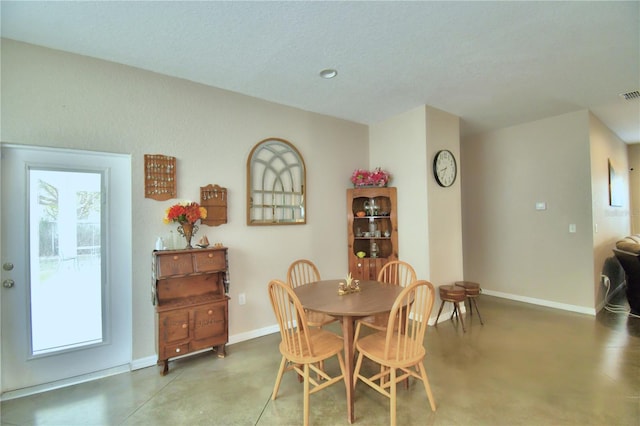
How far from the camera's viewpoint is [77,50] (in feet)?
7.49

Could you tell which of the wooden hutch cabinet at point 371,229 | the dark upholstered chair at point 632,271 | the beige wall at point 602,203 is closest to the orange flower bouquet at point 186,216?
the wooden hutch cabinet at point 371,229

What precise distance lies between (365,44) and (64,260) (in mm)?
3056

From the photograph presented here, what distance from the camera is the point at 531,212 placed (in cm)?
415

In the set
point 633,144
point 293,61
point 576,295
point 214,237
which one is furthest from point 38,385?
point 633,144

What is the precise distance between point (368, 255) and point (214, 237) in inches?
84.4

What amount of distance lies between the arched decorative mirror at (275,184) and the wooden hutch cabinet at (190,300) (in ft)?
2.29

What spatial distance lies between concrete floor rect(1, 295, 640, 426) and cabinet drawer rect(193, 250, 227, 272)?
0.88 meters

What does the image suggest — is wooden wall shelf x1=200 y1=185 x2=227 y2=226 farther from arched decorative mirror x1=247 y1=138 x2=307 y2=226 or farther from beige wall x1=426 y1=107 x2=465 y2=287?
beige wall x1=426 y1=107 x2=465 y2=287

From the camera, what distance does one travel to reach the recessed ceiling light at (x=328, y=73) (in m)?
2.62

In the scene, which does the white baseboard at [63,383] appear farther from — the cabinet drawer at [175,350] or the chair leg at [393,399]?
the chair leg at [393,399]

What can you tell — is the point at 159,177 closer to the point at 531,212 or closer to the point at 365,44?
the point at 365,44

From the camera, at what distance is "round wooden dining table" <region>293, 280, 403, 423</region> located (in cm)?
180

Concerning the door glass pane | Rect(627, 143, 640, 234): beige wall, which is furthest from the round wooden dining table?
Rect(627, 143, 640, 234): beige wall

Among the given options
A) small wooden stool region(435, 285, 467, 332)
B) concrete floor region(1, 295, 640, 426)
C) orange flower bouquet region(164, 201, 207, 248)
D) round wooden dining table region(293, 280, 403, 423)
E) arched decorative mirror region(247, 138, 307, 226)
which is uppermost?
arched decorative mirror region(247, 138, 307, 226)
